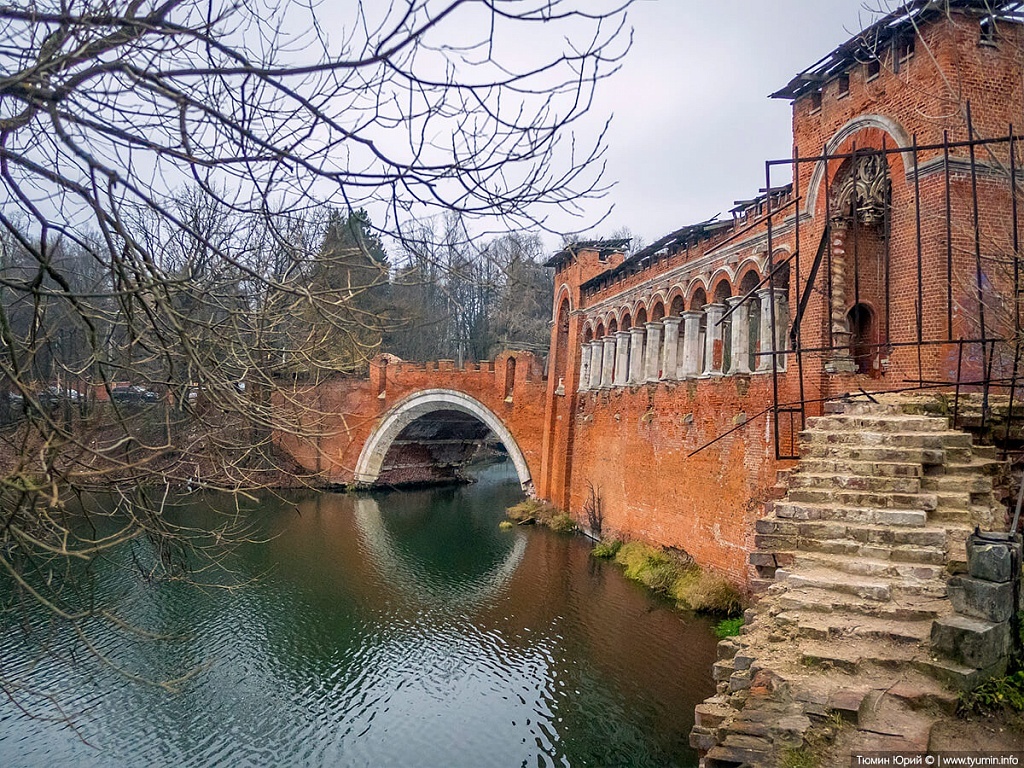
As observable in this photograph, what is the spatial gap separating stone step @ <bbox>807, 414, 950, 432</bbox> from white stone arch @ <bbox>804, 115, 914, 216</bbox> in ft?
10.6

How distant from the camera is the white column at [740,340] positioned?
12.0 m

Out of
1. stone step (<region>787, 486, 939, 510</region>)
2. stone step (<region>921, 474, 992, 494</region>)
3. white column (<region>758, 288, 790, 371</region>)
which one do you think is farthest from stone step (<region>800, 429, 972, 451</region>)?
white column (<region>758, 288, 790, 371</region>)

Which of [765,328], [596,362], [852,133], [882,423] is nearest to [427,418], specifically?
[596,362]

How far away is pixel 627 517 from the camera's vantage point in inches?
632

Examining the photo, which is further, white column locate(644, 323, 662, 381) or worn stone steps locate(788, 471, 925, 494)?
white column locate(644, 323, 662, 381)

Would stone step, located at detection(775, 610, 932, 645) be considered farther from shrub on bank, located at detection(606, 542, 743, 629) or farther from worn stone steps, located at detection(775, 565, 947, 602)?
shrub on bank, located at detection(606, 542, 743, 629)

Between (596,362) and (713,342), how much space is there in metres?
6.35

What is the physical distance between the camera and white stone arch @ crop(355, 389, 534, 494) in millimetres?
23469

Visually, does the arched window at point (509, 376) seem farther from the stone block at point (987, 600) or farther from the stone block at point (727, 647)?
the stone block at point (987, 600)

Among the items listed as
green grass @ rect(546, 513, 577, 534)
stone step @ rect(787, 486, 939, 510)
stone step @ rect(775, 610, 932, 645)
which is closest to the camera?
stone step @ rect(775, 610, 932, 645)

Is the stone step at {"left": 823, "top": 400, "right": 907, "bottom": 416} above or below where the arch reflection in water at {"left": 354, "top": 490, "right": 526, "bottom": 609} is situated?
above

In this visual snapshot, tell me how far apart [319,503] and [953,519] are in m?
20.8

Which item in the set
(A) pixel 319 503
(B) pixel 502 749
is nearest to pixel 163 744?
(B) pixel 502 749

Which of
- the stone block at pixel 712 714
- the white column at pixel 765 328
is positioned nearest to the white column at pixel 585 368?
the white column at pixel 765 328
